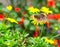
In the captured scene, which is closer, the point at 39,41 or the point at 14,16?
the point at 39,41

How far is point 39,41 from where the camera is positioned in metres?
2.32

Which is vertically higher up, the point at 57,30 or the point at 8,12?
the point at 8,12

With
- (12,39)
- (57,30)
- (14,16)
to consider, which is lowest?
(57,30)

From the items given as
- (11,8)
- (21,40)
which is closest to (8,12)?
(11,8)

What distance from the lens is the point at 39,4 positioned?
4586mm

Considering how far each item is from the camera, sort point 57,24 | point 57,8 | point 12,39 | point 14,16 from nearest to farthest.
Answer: point 12,39 < point 14,16 < point 57,24 < point 57,8

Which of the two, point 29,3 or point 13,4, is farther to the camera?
point 29,3

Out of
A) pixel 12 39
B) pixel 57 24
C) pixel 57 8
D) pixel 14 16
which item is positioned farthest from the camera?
pixel 57 8

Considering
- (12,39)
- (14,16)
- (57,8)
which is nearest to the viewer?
(12,39)

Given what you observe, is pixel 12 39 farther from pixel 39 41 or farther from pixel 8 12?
pixel 8 12

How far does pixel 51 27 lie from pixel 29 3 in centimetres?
69

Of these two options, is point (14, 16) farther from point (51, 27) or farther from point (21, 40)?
point (21, 40)

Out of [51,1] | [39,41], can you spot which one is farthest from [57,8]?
[39,41]

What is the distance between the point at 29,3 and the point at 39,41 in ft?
7.81
